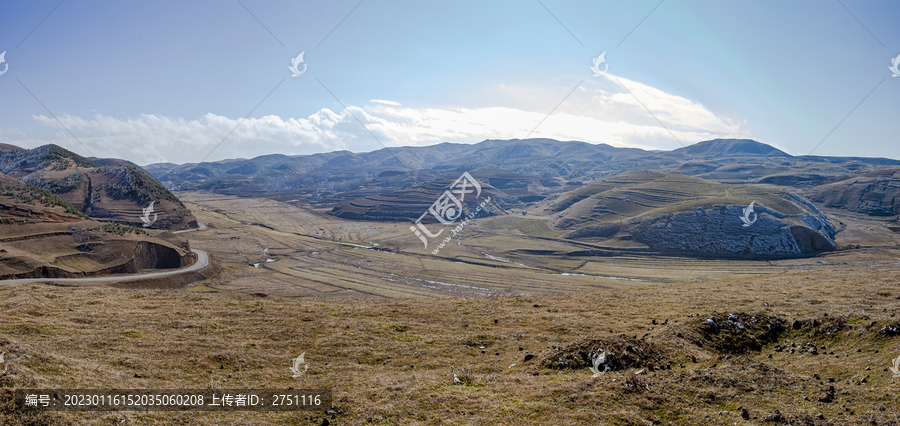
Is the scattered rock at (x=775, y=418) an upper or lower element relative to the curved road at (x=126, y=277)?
lower

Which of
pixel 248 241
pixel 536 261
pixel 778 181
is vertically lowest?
pixel 536 261

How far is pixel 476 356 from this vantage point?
17641 mm

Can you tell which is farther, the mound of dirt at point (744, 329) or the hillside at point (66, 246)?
the hillside at point (66, 246)

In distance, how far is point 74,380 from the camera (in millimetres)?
12680

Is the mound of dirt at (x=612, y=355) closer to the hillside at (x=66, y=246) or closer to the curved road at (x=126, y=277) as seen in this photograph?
the curved road at (x=126, y=277)

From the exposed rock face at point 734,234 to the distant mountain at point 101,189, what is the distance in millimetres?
124645

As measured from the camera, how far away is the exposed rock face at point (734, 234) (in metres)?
94.9

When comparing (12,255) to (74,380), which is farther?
(12,255)

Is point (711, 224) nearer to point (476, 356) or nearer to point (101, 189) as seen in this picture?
point (476, 356)

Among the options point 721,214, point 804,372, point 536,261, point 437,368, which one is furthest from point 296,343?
point 721,214

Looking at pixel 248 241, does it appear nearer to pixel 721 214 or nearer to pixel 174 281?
pixel 174 281

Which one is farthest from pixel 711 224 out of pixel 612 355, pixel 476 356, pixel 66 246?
pixel 66 246

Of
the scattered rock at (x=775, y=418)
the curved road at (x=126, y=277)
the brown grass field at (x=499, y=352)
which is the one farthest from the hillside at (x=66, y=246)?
the scattered rock at (x=775, y=418)

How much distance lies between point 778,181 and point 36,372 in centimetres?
25594
